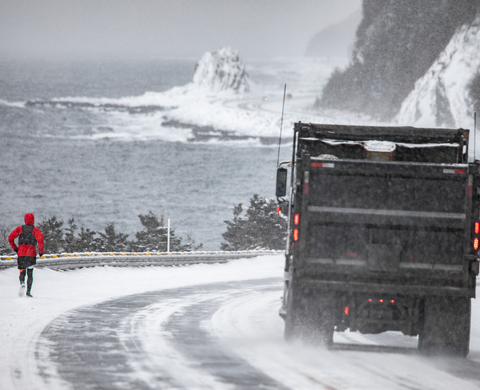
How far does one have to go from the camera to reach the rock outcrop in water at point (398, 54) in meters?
111

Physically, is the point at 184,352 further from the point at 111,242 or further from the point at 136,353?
the point at 111,242

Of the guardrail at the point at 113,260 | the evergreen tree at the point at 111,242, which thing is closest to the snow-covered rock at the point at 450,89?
the evergreen tree at the point at 111,242

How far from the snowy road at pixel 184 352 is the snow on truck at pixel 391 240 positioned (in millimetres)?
596

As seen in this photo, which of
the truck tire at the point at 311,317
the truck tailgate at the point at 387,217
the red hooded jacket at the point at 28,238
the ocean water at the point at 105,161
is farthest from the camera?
the ocean water at the point at 105,161

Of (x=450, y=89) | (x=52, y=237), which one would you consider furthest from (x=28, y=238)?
(x=450, y=89)

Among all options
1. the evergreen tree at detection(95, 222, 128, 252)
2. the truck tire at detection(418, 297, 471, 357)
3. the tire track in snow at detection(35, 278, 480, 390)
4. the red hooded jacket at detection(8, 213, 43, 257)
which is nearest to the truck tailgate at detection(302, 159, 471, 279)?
the truck tire at detection(418, 297, 471, 357)

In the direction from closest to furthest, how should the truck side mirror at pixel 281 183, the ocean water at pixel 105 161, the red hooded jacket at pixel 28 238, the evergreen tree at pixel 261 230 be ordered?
the truck side mirror at pixel 281 183
the red hooded jacket at pixel 28 238
the evergreen tree at pixel 261 230
the ocean water at pixel 105 161

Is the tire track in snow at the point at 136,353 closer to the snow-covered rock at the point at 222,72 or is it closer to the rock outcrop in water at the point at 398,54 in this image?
the rock outcrop in water at the point at 398,54

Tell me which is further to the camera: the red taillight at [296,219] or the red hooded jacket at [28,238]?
the red hooded jacket at [28,238]

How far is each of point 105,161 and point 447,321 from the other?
126657 mm

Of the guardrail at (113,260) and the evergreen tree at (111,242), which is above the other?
the guardrail at (113,260)

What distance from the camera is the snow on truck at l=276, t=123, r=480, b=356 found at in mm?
7801

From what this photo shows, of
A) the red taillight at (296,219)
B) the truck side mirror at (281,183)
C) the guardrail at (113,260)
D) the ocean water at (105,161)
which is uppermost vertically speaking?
the ocean water at (105,161)

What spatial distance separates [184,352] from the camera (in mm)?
7789
